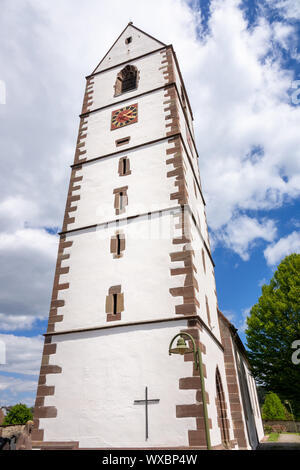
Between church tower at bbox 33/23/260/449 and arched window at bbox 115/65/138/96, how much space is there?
2476mm

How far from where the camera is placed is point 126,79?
63.2 feet

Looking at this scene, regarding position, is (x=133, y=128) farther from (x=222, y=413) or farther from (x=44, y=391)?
(x=222, y=413)

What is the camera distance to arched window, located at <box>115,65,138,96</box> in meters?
18.5

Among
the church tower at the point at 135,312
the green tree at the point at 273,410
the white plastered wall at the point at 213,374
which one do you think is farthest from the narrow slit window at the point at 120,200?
the green tree at the point at 273,410

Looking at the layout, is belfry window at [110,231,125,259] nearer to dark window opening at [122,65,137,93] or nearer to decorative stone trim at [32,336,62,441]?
decorative stone trim at [32,336,62,441]

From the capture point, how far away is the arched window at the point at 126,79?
Result: 730 inches

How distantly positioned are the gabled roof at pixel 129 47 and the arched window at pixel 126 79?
98 centimetres

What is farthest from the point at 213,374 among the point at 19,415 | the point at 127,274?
the point at 19,415

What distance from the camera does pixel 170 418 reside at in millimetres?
8555

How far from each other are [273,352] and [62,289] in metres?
12.4

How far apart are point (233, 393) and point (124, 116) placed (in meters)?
13.7

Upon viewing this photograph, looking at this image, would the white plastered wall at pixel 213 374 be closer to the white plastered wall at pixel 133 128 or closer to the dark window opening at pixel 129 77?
the white plastered wall at pixel 133 128
